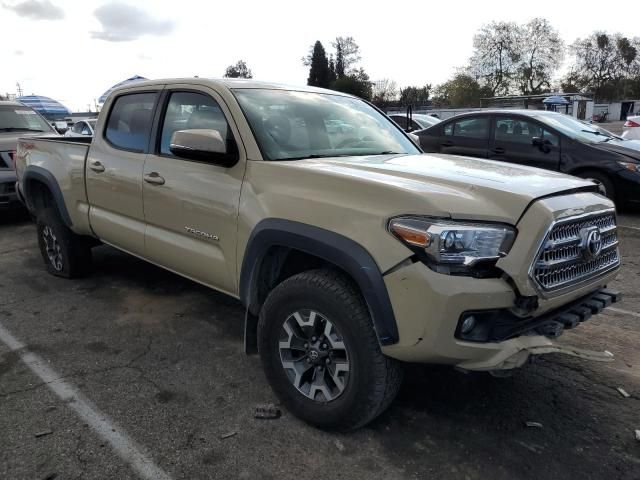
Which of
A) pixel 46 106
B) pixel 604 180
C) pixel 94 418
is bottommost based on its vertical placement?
pixel 94 418

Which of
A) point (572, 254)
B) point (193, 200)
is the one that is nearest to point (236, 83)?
point (193, 200)

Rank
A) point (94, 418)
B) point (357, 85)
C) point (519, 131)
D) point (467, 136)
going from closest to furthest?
point (94, 418) → point (519, 131) → point (467, 136) → point (357, 85)

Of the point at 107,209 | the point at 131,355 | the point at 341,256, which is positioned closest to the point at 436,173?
the point at 341,256

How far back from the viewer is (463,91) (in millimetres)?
68062

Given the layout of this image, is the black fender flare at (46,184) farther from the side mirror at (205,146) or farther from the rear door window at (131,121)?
the side mirror at (205,146)

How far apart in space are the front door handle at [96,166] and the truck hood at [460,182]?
7.06 ft

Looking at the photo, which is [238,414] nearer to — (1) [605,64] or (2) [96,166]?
(2) [96,166]

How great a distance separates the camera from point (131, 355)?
3.73 metres

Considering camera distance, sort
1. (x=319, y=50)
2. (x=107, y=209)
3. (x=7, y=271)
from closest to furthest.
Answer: (x=107, y=209)
(x=7, y=271)
(x=319, y=50)

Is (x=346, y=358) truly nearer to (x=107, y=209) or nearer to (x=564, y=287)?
(x=564, y=287)

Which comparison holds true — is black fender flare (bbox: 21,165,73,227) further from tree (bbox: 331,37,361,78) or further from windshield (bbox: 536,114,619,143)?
tree (bbox: 331,37,361,78)

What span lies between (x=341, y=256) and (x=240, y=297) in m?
0.94

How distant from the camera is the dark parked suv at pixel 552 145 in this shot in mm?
7711

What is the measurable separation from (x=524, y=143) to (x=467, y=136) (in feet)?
3.62
